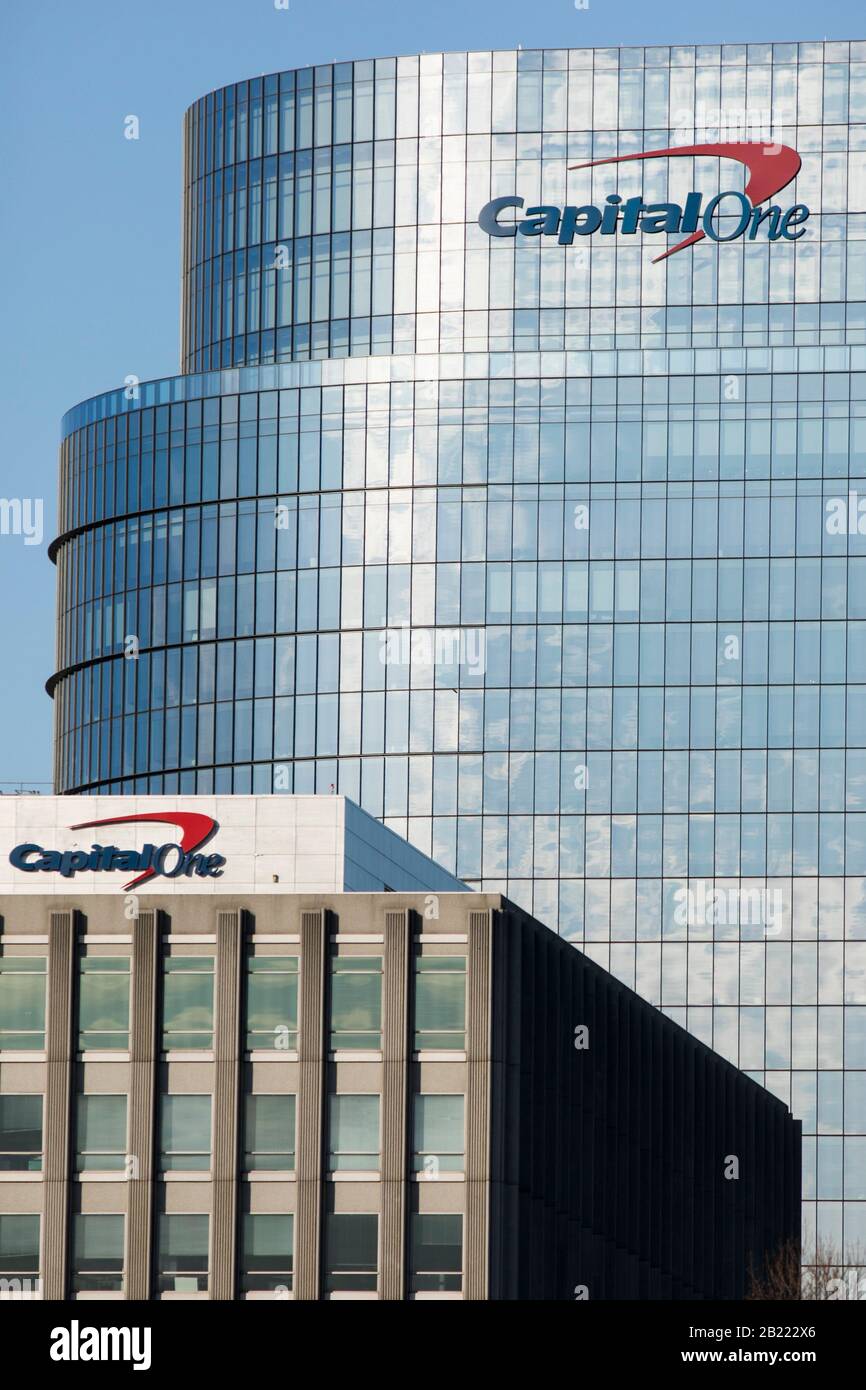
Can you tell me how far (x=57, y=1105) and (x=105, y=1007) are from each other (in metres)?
3.44

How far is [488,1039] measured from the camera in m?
93.9

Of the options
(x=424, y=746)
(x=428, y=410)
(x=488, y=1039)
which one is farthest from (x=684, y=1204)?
(x=428, y=410)

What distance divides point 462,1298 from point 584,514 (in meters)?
94.7

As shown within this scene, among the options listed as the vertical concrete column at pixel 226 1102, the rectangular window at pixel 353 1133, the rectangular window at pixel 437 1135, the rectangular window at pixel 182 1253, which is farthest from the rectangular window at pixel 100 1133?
the rectangular window at pixel 437 1135

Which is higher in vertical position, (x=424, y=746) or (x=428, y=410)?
(x=428, y=410)

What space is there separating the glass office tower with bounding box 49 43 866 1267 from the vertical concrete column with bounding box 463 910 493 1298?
81529 mm

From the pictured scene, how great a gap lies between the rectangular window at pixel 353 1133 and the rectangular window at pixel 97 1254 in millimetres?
7008

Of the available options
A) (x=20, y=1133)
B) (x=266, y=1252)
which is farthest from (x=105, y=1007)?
(x=266, y=1252)

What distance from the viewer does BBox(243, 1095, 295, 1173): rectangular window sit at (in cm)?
9319

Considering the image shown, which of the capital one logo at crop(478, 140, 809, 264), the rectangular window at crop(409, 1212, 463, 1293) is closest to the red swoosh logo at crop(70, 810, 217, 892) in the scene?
the rectangular window at crop(409, 1212, 463, 1293)

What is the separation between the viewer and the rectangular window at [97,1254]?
91.8m

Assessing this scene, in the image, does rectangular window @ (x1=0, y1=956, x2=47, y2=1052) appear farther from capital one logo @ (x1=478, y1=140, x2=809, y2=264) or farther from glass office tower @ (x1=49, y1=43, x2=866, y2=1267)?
capital one logo @ (x1=478, y1=140, x2=809, y2=264)
